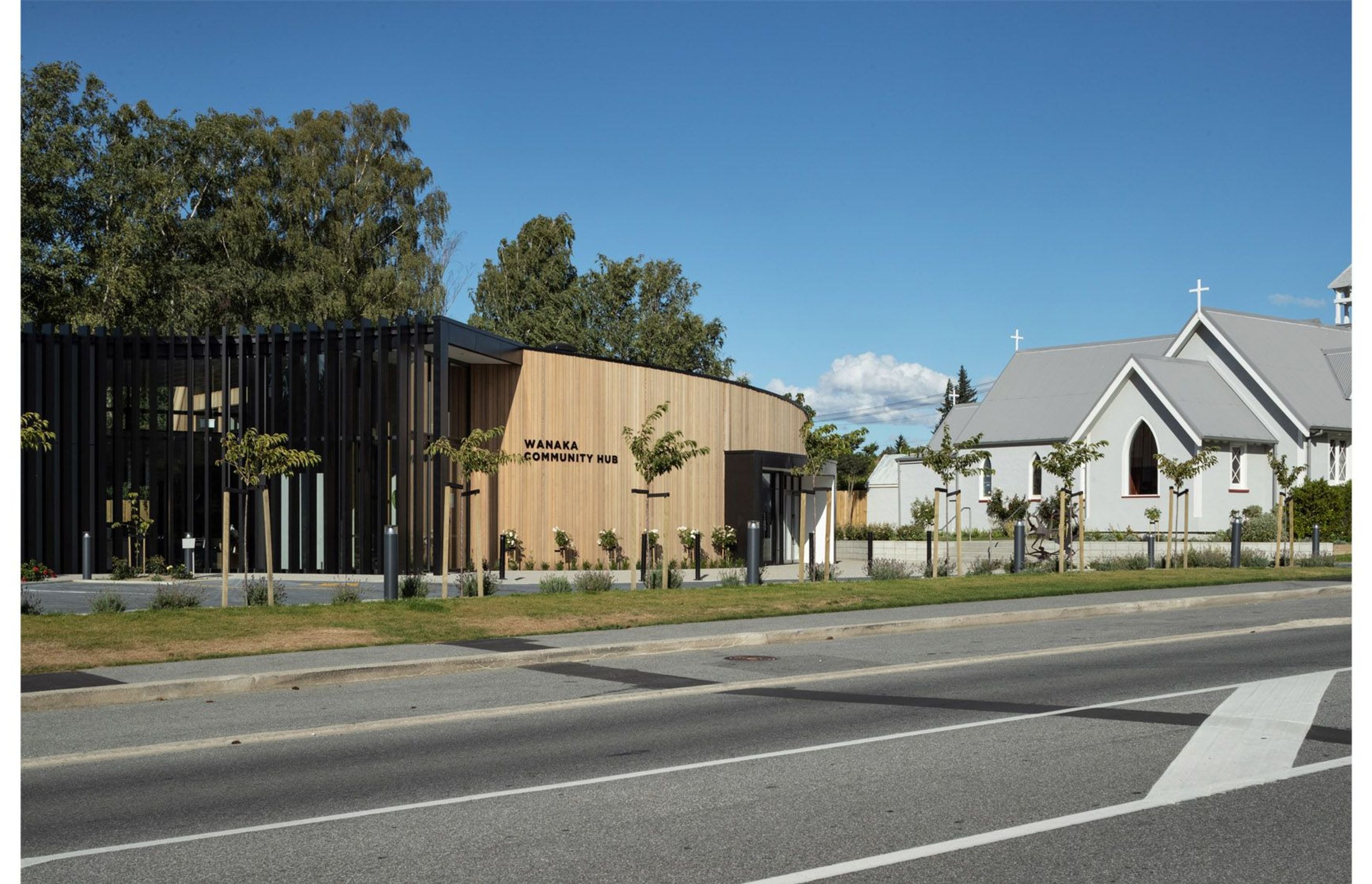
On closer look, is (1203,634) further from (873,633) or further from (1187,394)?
(1187,394)

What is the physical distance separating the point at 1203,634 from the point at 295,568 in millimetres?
22157

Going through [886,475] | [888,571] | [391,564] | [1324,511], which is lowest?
[888,571]

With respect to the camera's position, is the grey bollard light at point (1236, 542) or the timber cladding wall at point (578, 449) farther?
the timber cladding wall at point (578, 449)

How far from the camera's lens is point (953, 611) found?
1980cm

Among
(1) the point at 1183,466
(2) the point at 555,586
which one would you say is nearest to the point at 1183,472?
(1) the point at 1183,466

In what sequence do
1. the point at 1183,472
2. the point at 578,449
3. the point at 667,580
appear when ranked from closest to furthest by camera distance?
the point at 667,580
the point at 1183,472
the point at 578,449

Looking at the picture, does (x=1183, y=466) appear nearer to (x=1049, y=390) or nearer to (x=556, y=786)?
(x=1049, y=390)

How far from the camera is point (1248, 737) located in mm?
9016

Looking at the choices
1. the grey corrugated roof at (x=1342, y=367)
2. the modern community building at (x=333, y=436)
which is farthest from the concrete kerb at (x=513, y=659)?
the grey corrugated roof at (x=1342, y=367)

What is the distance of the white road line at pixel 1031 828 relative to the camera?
19.0ft

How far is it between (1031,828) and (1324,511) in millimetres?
38832

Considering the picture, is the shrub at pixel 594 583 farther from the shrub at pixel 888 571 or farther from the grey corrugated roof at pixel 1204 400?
the grey corrugated roof at pixel 1204 400

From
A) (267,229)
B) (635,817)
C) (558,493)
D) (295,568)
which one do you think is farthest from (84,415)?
(635,817)

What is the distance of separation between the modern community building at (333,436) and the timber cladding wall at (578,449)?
0.17 feet
